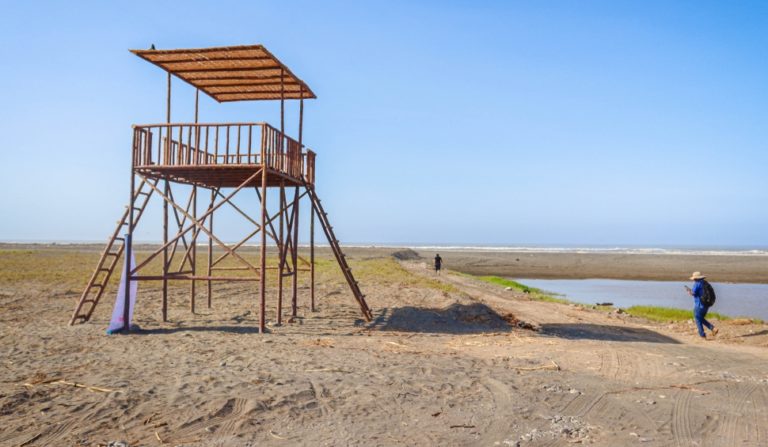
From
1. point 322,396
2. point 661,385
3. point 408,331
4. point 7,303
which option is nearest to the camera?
point 322,396

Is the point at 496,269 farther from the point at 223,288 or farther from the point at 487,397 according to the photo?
the point at 487,397

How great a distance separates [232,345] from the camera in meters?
11.3

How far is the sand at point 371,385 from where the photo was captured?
21.4ft

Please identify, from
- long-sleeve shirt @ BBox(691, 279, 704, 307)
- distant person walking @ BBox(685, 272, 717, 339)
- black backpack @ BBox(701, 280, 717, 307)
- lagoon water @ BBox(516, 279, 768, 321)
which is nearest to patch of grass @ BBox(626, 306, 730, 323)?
lagoon water @ BBox(516, 279, 768, 321)

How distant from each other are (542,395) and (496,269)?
4559 cm

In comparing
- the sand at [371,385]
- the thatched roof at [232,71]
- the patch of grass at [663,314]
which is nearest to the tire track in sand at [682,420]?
the sand at [371,385]

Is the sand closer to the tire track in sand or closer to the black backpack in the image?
the tire track in sand

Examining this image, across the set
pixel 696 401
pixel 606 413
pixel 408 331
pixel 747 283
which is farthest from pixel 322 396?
pixel 747 283

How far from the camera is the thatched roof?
13180 mm

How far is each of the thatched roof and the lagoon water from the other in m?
19.5

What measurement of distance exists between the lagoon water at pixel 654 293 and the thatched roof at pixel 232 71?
1951 cm

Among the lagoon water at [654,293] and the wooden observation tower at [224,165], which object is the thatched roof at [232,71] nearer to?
the wooden observation tower at [224,165]

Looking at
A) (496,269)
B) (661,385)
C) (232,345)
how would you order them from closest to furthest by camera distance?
(661,385)
(232,345)
(496,269)

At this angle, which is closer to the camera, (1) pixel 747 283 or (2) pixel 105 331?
(2) pixel 105 331
